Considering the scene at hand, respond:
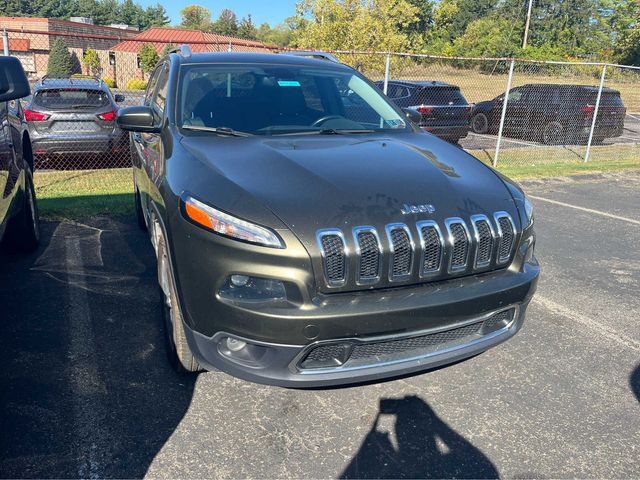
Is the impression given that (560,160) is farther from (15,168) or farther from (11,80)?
(11,80)

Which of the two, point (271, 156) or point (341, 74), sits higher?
point (341, 74)

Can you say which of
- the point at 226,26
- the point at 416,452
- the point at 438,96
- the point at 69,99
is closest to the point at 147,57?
the point at 438,96

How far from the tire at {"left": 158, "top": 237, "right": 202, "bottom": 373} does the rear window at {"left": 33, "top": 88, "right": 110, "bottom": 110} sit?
271 inches

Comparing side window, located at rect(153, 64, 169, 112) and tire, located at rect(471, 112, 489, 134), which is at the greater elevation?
side window, located at rect(153, 64, 169, 112)

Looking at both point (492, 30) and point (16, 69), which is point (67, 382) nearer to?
point (16, 69)

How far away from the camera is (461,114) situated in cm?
1238

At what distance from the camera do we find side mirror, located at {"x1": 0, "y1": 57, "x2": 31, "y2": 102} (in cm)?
295

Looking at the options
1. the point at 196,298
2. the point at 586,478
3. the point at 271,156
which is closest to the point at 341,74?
the point at 271,156

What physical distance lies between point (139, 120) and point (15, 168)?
1.21m

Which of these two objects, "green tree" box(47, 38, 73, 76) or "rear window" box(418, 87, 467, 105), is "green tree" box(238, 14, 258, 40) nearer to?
"green tree" box(47, 38, 73, 76)

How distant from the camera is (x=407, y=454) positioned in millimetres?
2660

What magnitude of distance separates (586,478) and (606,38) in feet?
213

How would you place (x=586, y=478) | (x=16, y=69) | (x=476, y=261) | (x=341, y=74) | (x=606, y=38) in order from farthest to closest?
(x=606, y=38)
(x=341, y=74)
(x=16, y=69)
(x=476, y=261)
(x=586, y=478)

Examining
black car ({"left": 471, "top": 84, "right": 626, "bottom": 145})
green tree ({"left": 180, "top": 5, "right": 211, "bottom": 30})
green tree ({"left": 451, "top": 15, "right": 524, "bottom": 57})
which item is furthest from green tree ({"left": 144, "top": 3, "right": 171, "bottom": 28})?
black car ({"left": 471, "top": 84, "right": 626, "bottom": 145})
